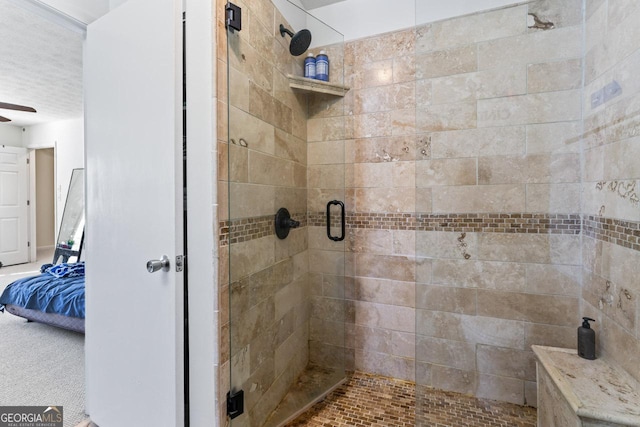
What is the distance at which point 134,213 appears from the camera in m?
1.30

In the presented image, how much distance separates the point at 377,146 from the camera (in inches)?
77.1

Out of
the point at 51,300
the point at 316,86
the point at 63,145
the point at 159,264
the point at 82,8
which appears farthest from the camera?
the point at 63,145

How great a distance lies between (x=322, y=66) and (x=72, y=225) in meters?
4.35

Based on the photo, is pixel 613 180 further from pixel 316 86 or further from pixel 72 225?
pixel 72 225

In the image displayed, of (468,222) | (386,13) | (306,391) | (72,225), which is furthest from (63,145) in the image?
(468,222)

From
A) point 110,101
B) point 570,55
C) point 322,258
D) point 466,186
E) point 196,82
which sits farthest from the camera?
point 322,258

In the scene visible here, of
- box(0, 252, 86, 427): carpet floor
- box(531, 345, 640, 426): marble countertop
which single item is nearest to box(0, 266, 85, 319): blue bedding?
box(0, 252, 86, 427): carpet floor

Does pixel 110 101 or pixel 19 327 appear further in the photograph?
pixel 19 327

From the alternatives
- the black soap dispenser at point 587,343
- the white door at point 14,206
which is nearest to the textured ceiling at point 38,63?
the white door at point 14,206

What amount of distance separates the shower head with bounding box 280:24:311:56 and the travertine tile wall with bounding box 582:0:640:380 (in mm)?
1423

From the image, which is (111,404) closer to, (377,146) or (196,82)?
(196,82)

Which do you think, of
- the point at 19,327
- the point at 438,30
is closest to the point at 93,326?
the point at 19,327

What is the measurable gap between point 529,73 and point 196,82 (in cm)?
168

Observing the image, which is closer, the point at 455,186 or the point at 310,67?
the point at 455,186
